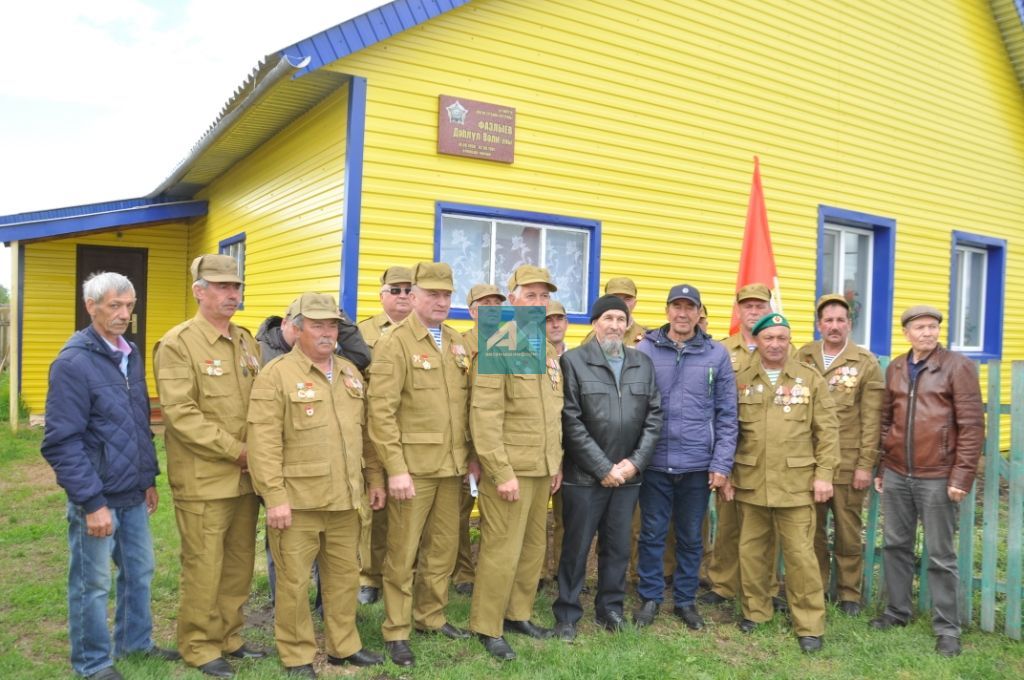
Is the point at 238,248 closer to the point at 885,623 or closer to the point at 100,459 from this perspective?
the point at 100,459

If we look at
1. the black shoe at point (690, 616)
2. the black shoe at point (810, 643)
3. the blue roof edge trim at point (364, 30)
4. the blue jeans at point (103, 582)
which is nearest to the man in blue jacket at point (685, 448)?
the black shoe at point (690, 616)

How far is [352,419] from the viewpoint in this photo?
4.03 metres

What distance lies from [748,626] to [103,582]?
3.65 metres

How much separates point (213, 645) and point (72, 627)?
0.66 meters

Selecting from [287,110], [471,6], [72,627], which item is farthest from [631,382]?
[287,110]

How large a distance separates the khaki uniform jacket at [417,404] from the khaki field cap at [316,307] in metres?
0.43

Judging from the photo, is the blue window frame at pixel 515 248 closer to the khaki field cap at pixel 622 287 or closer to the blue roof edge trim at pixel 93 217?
the khaki field cap at pixel 622 287

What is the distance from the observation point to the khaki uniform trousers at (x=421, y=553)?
168 inches

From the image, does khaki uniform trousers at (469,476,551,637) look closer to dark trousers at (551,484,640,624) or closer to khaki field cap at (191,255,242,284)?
dark trousers at (551,484,640,624)

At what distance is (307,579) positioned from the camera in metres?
3.93

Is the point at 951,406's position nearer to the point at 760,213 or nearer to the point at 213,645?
the point at 760,213

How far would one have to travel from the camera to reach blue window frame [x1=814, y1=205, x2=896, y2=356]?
1009cm

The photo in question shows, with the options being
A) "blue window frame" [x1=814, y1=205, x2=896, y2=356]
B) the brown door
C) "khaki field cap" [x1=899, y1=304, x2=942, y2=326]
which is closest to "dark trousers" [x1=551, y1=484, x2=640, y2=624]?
"khaki field cap" [x1=899, y1=304, x2=942, y2=326]

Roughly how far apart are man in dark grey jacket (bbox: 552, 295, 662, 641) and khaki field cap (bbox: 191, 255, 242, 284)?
1978mm
